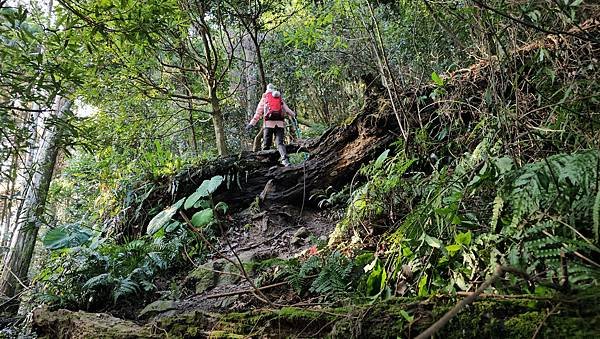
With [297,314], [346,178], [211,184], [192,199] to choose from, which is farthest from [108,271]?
[297,314]

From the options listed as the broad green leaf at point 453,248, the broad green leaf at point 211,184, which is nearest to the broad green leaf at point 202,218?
the broad green leaf at point 211,184

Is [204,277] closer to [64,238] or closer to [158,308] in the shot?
[158,308]

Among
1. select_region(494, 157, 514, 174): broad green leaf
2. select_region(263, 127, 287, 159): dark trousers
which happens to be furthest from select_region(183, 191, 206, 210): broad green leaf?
select_region(494, 157, 514, 174): broad green leaf

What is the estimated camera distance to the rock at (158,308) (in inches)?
157

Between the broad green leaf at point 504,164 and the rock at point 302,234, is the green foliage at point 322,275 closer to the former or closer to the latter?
the broad green leaf at point 504,164

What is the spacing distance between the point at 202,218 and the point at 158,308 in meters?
2.19

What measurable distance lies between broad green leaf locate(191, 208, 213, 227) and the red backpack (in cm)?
238

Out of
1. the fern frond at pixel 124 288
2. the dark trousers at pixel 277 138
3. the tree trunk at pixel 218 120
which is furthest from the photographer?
the tree trunk at pixel 218 120

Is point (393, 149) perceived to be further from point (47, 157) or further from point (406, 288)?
point (47, 157)

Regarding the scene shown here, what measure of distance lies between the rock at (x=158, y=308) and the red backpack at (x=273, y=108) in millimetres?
4345

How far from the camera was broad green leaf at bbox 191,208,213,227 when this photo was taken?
6.11 m

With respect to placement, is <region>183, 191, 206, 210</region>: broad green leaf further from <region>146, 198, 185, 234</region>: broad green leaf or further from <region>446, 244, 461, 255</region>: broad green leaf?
<region>446, 244, 461, 255</region>: broad green leaf

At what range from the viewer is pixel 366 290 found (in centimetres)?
277

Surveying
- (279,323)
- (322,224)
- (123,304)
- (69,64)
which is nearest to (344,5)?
(322,224)
